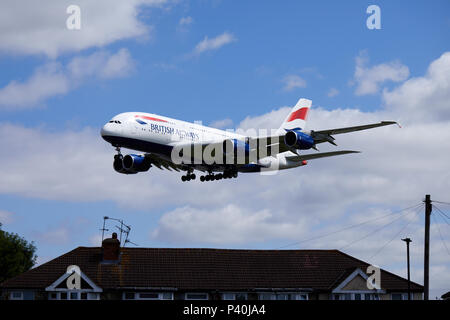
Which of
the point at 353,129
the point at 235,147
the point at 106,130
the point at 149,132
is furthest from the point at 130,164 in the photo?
the point at 353,129

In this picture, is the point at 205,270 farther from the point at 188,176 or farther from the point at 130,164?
the point at 130,164

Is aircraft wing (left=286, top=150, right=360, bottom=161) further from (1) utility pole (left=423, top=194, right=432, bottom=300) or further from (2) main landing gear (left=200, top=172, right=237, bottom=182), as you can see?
(1) utility pole (left=423, top=194, right=432, bottom=300)

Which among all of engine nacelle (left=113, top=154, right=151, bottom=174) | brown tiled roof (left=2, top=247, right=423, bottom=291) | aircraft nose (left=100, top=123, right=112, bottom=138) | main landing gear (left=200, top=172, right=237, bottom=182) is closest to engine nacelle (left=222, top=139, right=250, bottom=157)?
main landing gear (left=200, top=172, right=237, bottom=182)

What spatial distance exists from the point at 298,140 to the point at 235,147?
5.68 metres

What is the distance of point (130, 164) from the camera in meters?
56.6

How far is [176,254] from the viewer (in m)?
63.5

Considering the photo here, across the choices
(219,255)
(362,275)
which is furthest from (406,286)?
(219,255)

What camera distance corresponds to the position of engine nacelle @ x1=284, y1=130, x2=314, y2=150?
163ft

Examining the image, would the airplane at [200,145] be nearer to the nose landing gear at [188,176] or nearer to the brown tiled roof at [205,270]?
the nose landing gear at [188,176]

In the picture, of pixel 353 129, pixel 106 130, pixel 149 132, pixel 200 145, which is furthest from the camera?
pixel 200 145
